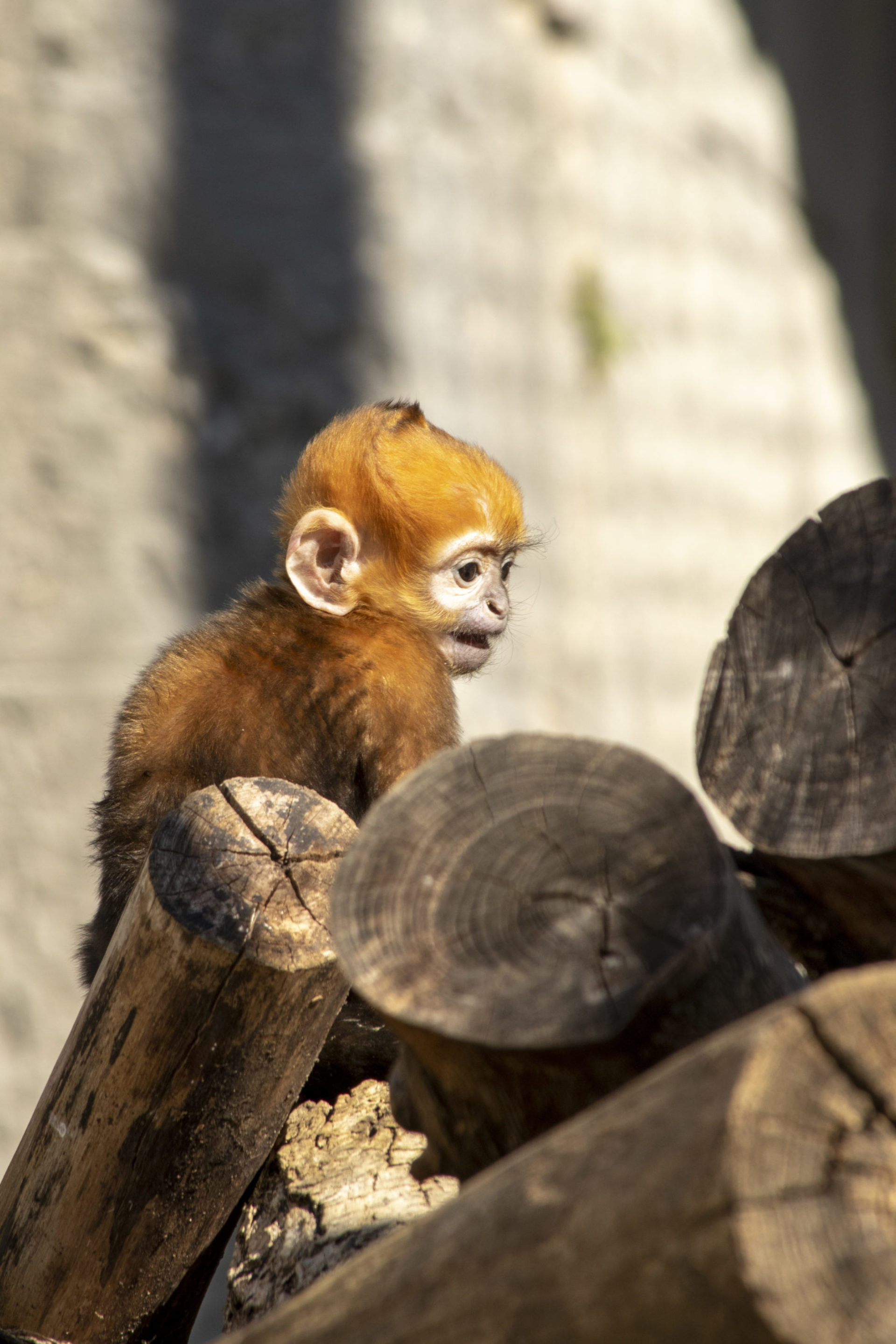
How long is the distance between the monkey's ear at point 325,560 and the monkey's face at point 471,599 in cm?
23

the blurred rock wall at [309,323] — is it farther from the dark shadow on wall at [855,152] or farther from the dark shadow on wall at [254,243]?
the dark shadow on wall at [855,152]

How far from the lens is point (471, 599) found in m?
3.39

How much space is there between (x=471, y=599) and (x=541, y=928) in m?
1.97

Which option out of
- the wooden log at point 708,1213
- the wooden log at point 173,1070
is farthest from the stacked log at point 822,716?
the wooden log at point 173,1070

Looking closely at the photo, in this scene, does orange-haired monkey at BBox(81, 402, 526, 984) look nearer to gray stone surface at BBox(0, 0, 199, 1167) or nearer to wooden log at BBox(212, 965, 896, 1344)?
wooden log at BBox(212, 965, 896, 1344)

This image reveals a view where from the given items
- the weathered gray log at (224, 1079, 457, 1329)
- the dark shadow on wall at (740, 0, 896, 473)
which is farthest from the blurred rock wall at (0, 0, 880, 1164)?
the weathered gray log at (224, 1079, 457, 1329)

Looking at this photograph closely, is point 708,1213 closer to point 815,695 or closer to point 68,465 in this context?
point 815,695

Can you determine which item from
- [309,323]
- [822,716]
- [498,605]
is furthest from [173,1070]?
[309,323]

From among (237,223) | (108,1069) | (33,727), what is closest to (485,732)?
(33,727)

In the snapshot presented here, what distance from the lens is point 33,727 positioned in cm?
512

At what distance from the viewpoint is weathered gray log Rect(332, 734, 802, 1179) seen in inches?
56.1

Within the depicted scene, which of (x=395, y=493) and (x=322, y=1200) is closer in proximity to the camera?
(x=322, y=1200)

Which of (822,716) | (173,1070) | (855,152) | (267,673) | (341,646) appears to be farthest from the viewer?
(855,152)

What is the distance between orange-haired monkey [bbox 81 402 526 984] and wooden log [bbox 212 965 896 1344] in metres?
1.61
